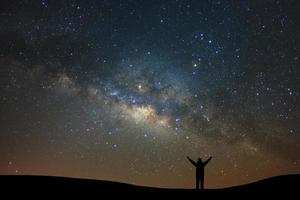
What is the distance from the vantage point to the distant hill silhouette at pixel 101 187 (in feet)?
36.2

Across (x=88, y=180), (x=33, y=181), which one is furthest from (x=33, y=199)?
(x=88, y=180)

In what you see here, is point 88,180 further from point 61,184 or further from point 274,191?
point 274,191

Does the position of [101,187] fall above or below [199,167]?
below

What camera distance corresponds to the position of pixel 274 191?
1125 cm

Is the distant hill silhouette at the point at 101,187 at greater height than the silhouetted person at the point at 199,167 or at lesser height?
lesser

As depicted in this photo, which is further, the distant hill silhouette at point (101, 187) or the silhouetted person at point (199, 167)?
the silhouetted person at point (199, 167)

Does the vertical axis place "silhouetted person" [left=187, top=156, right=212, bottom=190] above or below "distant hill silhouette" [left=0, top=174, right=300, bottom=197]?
above

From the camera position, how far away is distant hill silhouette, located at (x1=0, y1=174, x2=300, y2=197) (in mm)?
11047

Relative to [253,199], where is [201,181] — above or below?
above

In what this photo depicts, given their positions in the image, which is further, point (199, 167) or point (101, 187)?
point (199, 167)

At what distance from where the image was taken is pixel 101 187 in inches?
461

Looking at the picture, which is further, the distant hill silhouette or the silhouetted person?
the silhouetted person

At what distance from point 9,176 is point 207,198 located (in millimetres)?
5682

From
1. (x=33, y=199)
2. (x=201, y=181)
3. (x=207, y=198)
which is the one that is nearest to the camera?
(x=33, y=199)
